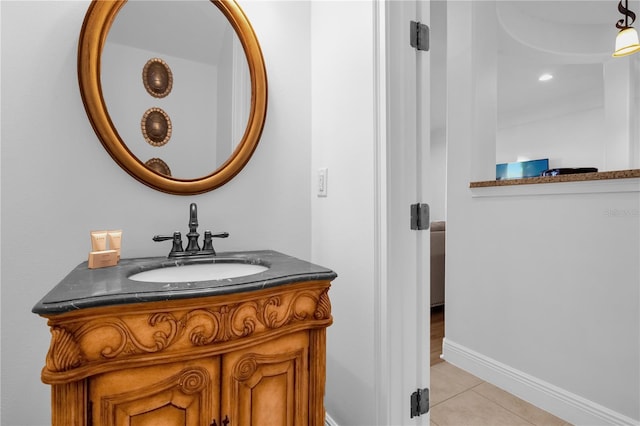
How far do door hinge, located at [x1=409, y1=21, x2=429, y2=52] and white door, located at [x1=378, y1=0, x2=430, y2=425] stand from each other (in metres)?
0.02

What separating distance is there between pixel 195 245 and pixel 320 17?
120 cm

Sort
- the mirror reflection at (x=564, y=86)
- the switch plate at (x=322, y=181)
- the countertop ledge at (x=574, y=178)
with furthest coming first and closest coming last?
the mirror reflection at (x=564, y=86)
the switch plate at (x=322, y=181)
the countertop ledge at (x=574, y=178)

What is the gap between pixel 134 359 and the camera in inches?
28.3

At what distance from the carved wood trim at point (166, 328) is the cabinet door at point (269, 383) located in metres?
0.04

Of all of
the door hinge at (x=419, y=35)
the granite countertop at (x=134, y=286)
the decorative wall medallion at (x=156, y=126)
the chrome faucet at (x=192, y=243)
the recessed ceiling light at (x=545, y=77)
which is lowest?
the granite countertop at (x=134, y=286)

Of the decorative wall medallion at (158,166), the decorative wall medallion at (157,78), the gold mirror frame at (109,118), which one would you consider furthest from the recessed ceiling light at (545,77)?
the decorative wall medallion at (158,166)

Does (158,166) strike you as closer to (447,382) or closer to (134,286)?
(134,286)

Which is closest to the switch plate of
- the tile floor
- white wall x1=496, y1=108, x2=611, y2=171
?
the tile floor

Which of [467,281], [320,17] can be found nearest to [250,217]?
[320,17]

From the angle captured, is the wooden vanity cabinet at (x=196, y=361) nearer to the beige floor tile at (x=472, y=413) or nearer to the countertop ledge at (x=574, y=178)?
the beige floor tile at (x=472, y=413)

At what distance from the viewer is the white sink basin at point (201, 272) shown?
1077mm

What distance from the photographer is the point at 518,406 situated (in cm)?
169

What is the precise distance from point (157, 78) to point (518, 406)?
7.62 feet

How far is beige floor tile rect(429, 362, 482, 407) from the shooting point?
1.78 m
